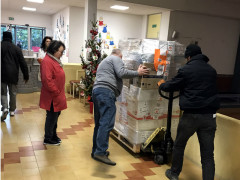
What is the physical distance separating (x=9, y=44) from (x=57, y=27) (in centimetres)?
668

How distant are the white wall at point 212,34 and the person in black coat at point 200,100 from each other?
569 centimetres

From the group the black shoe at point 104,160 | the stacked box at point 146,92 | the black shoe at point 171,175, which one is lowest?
the black shoe at point 171,175

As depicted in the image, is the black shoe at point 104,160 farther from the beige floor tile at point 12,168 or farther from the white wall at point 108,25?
the white wall at point 108,25

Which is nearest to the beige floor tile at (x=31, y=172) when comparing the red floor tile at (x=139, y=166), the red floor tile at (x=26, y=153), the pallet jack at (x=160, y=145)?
the red floor tile at (x=26, y=153)

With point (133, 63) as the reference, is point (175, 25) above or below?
above

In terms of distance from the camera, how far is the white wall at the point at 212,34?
7.77m

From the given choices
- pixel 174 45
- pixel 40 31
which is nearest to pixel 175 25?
pixel 174 45

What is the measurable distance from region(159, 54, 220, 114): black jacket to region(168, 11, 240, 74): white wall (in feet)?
18.7

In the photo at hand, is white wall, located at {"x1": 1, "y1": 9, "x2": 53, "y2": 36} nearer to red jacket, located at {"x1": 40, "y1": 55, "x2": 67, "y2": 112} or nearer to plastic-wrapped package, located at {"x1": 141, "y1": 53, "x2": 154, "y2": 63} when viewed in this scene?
red jacket, located at {"x1": 40, "y1": 55, "x2": 67, "y2": 112}

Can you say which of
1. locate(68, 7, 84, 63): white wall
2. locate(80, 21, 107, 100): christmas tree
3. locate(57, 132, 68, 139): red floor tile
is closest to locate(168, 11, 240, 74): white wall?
locate(68, 7, 84, 63): white wall

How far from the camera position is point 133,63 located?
3225 millimetres

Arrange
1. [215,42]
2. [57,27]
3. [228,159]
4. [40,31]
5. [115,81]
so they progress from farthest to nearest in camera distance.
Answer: [40,31]
[57,27]
[215,42]
[115,81]
[228,159]

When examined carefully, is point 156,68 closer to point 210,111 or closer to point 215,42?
point 210,111

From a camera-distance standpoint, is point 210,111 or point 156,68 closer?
point 210,111
